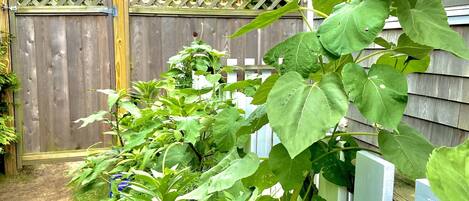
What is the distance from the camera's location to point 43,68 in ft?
13.4

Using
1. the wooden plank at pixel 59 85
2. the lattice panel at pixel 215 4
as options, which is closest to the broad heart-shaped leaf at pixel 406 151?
the lattice panel at pixel 215 4

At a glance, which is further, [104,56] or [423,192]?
[104,56]

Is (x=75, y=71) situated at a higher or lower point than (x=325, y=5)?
lower

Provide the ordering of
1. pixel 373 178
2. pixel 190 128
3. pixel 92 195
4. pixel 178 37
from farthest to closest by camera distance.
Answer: pixel 178 37 < pixel 92 195 < pixel 190 128 < pixel 373 178

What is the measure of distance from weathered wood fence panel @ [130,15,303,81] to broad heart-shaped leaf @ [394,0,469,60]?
3597mm

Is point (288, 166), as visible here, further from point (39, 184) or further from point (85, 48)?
point (85, 48)

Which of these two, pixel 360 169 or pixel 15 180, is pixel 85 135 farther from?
pixel 360 169

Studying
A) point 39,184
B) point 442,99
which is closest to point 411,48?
point 442,99

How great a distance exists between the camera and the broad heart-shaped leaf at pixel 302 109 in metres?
0.70

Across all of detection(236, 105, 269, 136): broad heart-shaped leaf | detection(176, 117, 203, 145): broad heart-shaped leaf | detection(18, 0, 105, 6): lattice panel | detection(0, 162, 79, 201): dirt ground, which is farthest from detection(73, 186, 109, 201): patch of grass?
detection(236, 105, 269, 136): broad heart-shaped leaf

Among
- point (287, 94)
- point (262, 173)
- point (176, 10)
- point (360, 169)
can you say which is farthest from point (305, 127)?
point (176, 10)

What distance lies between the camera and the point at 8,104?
3.98 m

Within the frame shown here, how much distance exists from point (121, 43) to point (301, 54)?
3593 millimetres

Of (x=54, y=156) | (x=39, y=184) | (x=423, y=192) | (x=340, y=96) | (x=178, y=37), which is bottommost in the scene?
(x=39, y=184)
